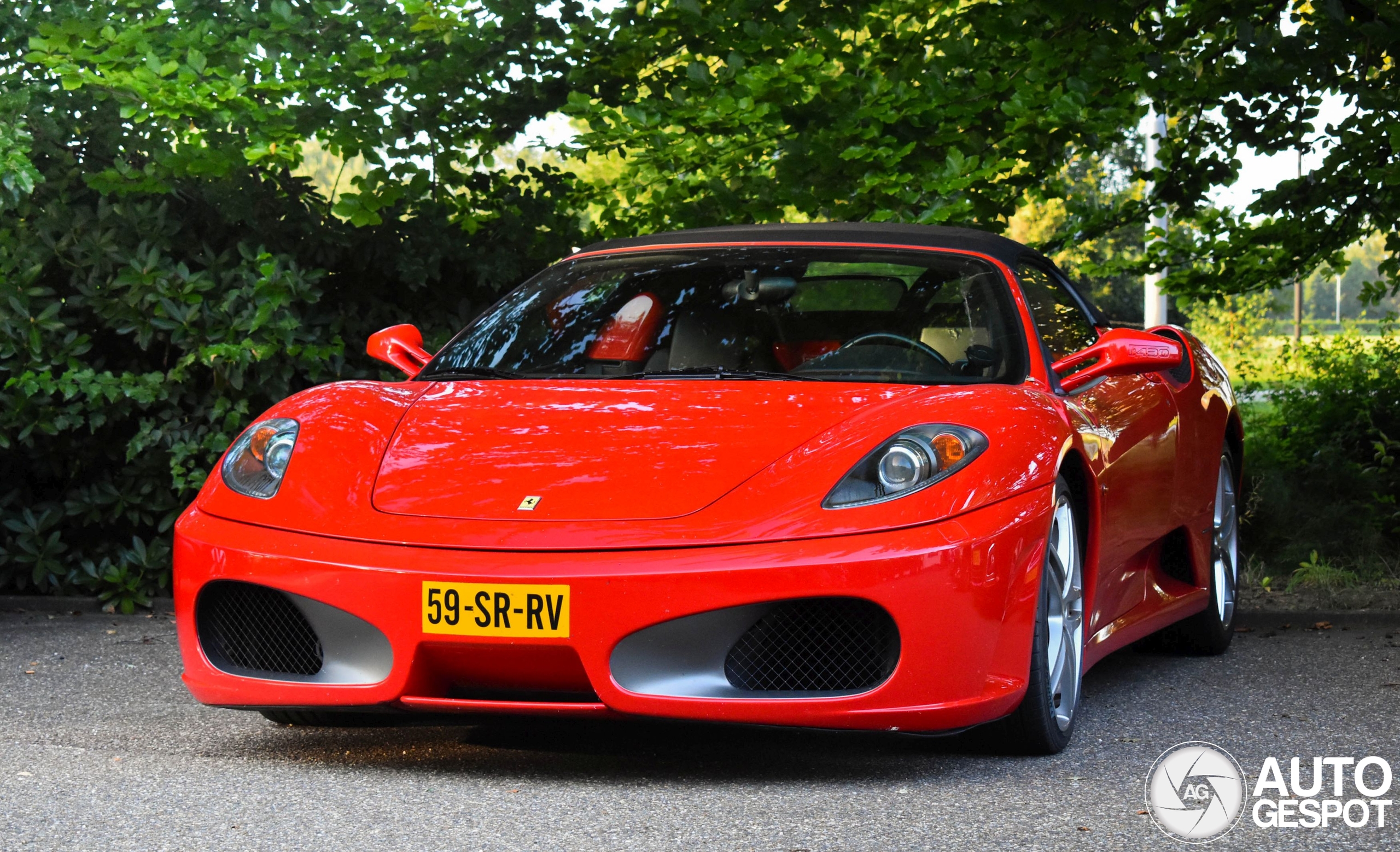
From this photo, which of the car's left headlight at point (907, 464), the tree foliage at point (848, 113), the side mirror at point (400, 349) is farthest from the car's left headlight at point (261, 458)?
the tree foliage at point (848, 113)

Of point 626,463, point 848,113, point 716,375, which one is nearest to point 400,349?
point 716,375

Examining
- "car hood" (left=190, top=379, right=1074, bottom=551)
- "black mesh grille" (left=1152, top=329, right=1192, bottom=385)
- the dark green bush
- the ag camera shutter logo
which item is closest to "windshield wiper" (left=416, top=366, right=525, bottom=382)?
"car hood" (left=190, top=379, right=1074, bottom=551)

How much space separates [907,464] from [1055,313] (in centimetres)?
174

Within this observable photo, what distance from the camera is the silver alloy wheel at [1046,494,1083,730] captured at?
3.85 m

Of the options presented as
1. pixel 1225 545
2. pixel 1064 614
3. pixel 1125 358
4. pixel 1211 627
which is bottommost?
pixel 1211 627

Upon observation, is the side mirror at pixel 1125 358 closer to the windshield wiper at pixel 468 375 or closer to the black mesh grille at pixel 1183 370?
the black mesh grille at pixel 1183 370

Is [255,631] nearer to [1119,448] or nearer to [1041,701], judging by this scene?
[1041,701]

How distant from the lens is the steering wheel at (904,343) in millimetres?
4434

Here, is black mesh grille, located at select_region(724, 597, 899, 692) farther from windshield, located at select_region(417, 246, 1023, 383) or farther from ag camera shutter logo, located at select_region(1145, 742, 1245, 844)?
windshield, located at select_region(417, 246, 1023, 383)

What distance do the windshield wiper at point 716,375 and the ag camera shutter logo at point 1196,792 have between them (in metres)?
1.27

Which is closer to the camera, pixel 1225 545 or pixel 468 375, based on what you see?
pixel 468 375

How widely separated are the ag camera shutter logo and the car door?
47 cm

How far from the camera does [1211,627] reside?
5.71 metres

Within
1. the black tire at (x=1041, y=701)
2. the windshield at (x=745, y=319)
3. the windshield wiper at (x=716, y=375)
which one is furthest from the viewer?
the windshield at (x=745, y=319)
